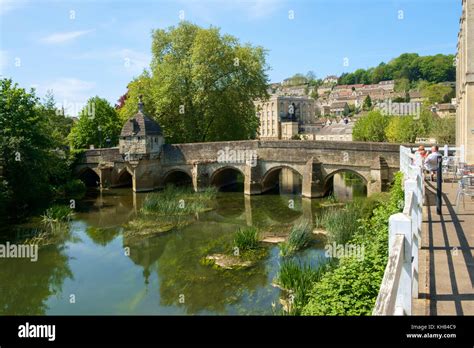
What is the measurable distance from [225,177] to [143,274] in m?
19.2

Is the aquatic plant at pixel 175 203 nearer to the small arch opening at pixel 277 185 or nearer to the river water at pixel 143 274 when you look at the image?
the river water at pixel 143 274

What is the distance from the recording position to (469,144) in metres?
17.9

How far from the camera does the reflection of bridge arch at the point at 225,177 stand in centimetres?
2891

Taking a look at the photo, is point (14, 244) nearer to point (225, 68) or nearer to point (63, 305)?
point (63, 305)

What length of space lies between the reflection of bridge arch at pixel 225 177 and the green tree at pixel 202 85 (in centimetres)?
292

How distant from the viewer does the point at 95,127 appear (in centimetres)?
3653

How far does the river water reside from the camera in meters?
11.3

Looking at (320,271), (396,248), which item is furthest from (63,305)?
(396,248)

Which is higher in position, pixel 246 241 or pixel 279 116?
pixel 279 116

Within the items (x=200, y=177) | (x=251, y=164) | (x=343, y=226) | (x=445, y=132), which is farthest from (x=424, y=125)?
(x=343, y=226)

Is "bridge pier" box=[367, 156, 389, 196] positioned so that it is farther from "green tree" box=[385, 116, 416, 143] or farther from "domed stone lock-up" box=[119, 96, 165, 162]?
"green tree" box=[385, 116, 416, 143]

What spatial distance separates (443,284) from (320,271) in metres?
5.47

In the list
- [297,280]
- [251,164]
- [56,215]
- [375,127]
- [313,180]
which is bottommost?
[297,280]

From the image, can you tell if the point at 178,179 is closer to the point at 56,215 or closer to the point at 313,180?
the point at 313,180
